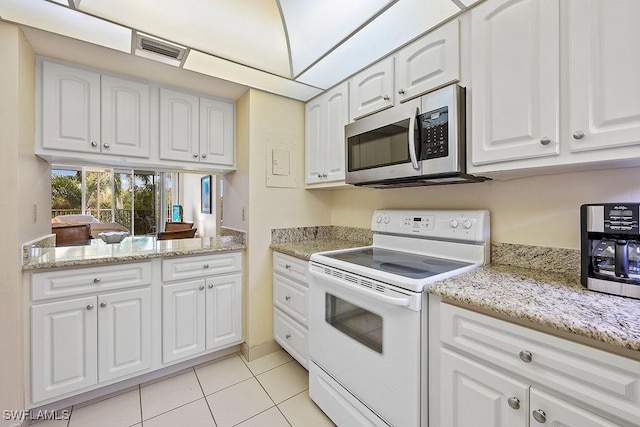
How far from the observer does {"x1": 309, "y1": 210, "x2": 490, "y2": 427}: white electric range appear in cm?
112

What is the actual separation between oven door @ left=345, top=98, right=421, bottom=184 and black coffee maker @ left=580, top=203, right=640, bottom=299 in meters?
0.70

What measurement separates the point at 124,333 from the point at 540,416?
213 cm

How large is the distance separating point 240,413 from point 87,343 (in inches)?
39.5

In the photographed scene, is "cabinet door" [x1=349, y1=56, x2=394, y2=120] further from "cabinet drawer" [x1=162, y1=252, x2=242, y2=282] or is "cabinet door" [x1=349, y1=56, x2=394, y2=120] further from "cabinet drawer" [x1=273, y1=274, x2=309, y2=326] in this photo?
"cabinet drawer" [x1=162, y1=252, x2=242, y2=282]

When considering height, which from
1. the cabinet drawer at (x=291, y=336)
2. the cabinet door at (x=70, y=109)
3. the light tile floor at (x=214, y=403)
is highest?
the cabinet door at (x=70, y=109)

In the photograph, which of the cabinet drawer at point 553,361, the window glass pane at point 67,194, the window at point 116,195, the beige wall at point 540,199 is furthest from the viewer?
the window at point 116,195

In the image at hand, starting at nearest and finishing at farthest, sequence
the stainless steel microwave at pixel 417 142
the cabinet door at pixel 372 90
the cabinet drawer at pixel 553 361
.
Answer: the cabinet drawer at pixel 553 361
the stainless steel microwave at pixel 417 142
the cabinet door at pixel 372 90

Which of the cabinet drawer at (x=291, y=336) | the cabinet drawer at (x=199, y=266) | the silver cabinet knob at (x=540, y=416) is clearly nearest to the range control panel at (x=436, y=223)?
the silver cabinet knob at (x=540, y=416)

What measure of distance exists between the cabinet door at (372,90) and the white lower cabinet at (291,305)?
3.64 feet

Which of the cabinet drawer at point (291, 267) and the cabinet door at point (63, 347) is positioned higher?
the cabinet drawer at point (291, 267)

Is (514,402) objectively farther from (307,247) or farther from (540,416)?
(307,247)

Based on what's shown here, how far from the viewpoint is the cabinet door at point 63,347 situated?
152 centimetres

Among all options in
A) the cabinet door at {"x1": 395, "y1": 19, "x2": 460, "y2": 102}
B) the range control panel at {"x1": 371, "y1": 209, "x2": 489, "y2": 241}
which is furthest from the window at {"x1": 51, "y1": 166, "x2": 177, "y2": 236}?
the cabinet door at {"x1": 395, "y1": 19, "x2": 460, "y2": 102}

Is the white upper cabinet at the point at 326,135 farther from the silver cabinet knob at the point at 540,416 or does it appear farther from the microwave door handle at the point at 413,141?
the silver cabinet knob at the point at 540,416
